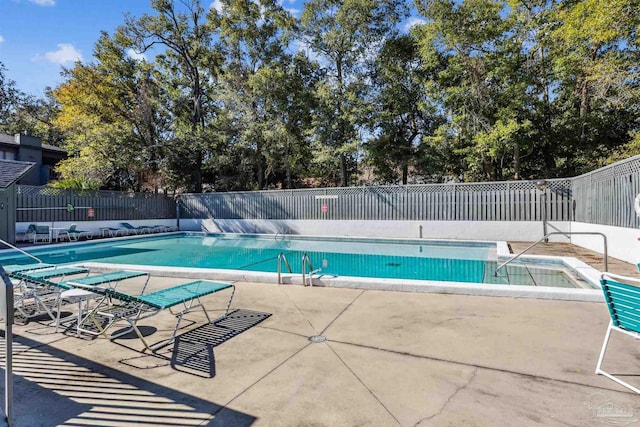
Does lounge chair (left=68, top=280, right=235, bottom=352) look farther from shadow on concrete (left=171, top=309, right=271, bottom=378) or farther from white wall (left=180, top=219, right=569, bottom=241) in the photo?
white wall (left=180, top=219, right=569, bottom=241)

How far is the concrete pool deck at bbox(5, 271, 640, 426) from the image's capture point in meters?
2.00

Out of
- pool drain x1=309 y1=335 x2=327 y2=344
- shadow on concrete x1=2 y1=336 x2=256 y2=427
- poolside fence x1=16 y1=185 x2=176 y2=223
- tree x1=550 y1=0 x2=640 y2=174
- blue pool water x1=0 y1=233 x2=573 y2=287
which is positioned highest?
tree x1=550 y1=0 x2=640 y2=174

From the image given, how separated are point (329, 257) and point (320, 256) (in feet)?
1.10

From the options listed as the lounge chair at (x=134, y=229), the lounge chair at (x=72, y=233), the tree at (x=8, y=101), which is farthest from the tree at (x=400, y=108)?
the tree at (x=8, y=101)

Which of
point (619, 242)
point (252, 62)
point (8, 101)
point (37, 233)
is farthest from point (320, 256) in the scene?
point (8, 101)

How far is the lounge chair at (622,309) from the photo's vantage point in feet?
7.28

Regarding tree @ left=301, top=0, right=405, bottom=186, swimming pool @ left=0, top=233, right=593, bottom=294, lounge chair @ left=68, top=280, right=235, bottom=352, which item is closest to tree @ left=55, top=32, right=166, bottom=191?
swimming pool @ left=0, top=233, right=593, bottom=294

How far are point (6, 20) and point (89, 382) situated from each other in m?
15.7

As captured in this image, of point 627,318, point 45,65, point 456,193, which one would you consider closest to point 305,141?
point 456,193

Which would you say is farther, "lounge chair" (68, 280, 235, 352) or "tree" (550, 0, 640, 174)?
"tree" (550, 0, 640, 174)

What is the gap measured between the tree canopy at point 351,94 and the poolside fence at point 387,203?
6.50 feet

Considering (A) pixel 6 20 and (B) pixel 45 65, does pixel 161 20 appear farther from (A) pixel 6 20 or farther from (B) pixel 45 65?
(A) pixel 6 20

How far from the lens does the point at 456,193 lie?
1341cm

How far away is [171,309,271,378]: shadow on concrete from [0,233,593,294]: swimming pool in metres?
1.71
